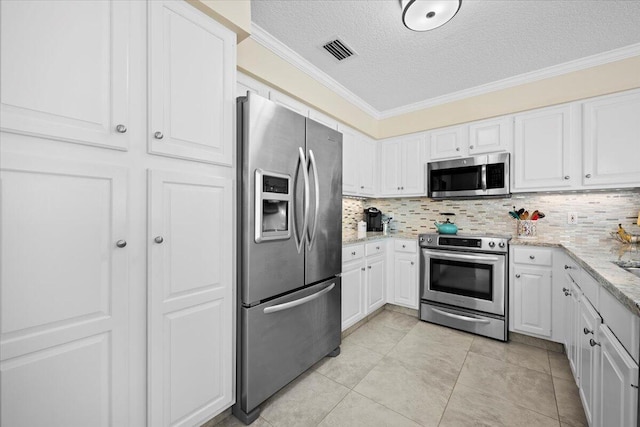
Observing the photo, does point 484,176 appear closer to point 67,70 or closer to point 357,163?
point 357,163

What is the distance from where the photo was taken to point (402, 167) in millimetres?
3504

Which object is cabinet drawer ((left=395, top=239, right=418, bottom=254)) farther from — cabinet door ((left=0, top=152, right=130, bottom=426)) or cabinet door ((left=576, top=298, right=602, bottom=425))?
cabinet door ((left=0, top=152, right=130, bottom=426))

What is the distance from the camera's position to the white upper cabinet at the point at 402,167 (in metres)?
Result: 3.37

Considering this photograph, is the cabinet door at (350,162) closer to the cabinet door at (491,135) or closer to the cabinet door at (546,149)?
the cabinet door at (491,135)

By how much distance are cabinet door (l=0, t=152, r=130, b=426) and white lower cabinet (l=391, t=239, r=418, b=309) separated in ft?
9.06

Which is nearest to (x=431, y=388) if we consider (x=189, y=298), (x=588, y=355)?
(x=588, y=355)

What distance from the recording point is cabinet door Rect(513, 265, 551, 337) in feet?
7.91

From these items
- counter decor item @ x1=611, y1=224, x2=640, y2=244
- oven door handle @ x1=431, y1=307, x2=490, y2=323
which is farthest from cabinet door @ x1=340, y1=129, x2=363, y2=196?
counter decor item @ x1=611, y1=224, x2=640, y2=244

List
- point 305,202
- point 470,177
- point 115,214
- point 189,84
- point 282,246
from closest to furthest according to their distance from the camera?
point 115,214 → point 189,84 → point 282,246 → point 305,202 → point 470,177

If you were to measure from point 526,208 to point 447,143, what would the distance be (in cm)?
110

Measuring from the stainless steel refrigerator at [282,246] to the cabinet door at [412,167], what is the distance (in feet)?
5.24

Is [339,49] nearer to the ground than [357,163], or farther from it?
farther from it

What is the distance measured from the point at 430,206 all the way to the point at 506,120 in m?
1.26

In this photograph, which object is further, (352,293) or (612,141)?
(352,293)
